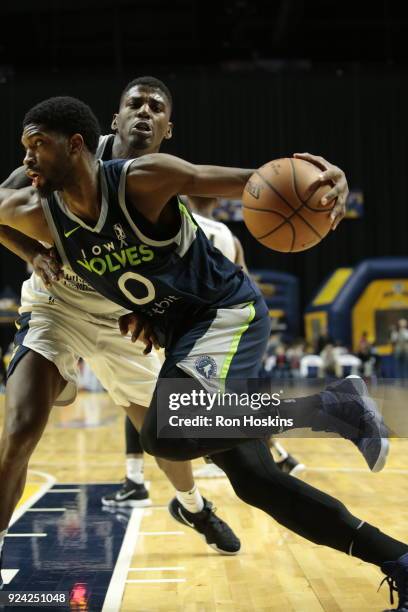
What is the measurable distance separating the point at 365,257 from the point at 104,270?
20.6 meters

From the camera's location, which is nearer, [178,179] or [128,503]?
[178,179]

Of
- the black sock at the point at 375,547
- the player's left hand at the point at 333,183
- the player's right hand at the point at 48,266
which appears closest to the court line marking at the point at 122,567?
the black sock at the point at 375,547

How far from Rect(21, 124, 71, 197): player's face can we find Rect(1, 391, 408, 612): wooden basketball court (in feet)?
5.02

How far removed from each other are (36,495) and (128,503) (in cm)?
72

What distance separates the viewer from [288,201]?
2.43m

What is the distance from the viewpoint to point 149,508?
4.60 m

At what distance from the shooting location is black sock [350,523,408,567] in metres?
2.48

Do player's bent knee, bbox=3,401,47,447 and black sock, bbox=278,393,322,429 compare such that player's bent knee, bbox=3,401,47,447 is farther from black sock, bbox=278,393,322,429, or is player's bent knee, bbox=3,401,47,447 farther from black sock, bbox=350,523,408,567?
black sock, bbox=350,523,408,567

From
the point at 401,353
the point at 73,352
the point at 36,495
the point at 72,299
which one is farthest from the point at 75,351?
the point at 401,353

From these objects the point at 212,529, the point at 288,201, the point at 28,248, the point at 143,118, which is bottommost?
the point at 212,529

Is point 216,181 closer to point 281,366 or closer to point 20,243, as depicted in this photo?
point 20,243

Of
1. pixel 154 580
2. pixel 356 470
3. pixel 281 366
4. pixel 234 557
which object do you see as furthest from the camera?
pixel 281 366

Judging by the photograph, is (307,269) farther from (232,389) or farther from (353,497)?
(232,389)

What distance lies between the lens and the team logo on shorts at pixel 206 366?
259cm
